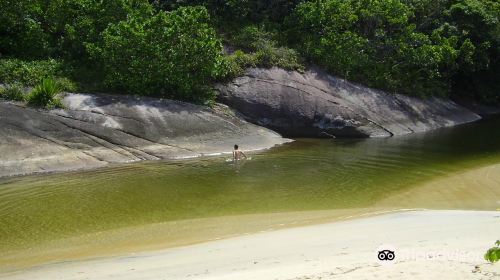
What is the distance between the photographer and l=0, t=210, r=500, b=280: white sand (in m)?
8.15

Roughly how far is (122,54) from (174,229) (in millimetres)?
14082

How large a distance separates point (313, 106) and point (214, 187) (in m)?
12.3

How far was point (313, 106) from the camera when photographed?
27.6 meters

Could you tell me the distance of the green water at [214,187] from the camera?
533 inches

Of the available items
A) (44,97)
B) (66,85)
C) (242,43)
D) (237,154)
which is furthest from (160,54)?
(237,154)

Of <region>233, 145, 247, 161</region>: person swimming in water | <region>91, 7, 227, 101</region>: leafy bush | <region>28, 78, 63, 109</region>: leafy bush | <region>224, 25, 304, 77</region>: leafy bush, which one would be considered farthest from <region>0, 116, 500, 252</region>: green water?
<region>224, 25, 304, 77</region>: leafy bush

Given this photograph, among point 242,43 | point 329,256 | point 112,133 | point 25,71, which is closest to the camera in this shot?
point 329,256

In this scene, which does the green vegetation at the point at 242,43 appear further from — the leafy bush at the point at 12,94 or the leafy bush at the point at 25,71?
the leafy bush at the point at 12,94

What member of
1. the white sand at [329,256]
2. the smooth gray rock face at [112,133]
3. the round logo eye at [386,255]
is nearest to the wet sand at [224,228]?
the white sand at [329,256]

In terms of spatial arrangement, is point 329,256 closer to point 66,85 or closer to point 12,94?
point 12,94

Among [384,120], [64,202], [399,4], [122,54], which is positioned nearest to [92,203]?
[64,202]

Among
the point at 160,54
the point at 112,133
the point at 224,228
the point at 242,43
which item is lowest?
the point at 224,228

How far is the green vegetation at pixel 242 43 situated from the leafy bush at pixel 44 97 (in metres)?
1.77

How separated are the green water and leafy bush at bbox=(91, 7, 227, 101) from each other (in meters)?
5.75
